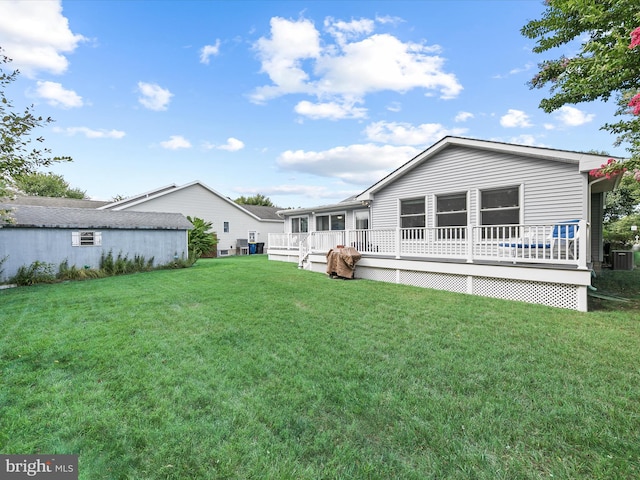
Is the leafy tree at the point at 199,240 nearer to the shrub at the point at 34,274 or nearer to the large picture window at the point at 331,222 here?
the shrub at the point at 34,274

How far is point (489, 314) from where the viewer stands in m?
5.62

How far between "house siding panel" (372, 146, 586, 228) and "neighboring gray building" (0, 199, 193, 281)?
11048 mm

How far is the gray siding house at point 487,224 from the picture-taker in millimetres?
6566

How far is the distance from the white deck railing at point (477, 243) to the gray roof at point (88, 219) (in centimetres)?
757

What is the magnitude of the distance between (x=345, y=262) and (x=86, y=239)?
11.3 metres

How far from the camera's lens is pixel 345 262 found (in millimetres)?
9898

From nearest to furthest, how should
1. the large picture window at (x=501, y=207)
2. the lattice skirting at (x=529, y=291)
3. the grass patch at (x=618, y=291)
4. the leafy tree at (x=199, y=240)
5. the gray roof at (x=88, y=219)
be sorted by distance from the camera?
the lattice skirting at (x=529, y=291)
the grass patch at (x=618, y=291)
the large picture window at (x=501, y=207)
the gray roof at (x=88, y=219)
the leafy tree at (x=199, y=240)

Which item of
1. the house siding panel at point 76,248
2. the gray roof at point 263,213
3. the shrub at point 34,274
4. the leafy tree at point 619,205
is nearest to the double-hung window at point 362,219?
the house siding panel at point 76,248

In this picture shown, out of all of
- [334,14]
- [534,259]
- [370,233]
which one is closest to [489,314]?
[534,259]

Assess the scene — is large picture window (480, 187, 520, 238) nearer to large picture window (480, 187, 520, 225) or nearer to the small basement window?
large picture window (480, 187, 520, 225)

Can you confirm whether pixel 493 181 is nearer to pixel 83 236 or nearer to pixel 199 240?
pixel 199 240

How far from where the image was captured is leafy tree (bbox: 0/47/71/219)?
15.3ft

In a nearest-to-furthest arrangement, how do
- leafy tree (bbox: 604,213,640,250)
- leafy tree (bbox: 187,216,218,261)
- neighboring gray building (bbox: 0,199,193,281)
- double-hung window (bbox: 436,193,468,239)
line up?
double-hung window (bbox: 436,193,468,239) < neighboring gray building (bbox: 0,199,193,281) < leafy tree (bbox: 187,216,218,261) < leafy tree (bbox: 604,213,640,250)

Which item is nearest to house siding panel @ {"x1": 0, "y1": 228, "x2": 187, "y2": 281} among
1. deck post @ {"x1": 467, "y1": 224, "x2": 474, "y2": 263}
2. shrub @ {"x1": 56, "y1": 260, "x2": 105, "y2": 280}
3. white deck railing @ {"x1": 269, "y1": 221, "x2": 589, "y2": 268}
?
shrub @ {"x1": 56, "y1": 260, "x2": 105, "y2": 280}
